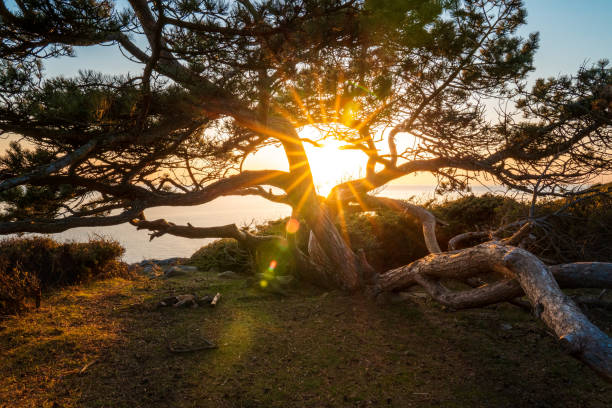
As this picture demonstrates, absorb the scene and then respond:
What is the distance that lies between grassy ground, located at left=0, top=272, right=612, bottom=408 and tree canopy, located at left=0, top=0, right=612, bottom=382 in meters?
0.92

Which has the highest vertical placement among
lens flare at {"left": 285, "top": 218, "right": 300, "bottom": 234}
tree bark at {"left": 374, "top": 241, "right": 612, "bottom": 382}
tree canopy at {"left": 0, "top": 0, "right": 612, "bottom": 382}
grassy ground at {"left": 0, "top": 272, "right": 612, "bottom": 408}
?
tree canopy at {"left": 0, "top": 0, "right": 612, "bottom": 382}

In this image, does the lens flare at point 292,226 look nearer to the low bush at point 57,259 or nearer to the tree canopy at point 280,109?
the tree canopy at point 280,109

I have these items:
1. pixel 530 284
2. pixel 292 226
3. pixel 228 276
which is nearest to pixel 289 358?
pixel 530 284

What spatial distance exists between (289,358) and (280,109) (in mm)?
3312

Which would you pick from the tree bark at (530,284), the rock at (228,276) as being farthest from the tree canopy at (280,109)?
the rock at (228,276)

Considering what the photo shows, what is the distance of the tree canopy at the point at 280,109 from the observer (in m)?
3.02

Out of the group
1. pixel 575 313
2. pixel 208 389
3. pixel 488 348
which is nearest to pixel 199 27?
pixel 208 389

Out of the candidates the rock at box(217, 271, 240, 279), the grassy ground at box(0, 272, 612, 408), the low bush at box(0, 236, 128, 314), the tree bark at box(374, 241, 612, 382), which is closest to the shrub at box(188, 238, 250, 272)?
the rock at box(217, 271, 240, 279)

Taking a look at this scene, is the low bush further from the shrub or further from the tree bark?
the tree bark

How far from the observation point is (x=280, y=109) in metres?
5.10

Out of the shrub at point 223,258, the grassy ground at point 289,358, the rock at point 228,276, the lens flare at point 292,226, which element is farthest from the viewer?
the shrub at point 223,258

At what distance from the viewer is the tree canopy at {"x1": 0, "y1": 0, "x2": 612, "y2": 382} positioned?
302 cm

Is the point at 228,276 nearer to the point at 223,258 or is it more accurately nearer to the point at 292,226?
the point at 223,258

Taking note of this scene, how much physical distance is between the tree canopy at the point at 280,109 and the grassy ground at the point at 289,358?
3.02 ft
